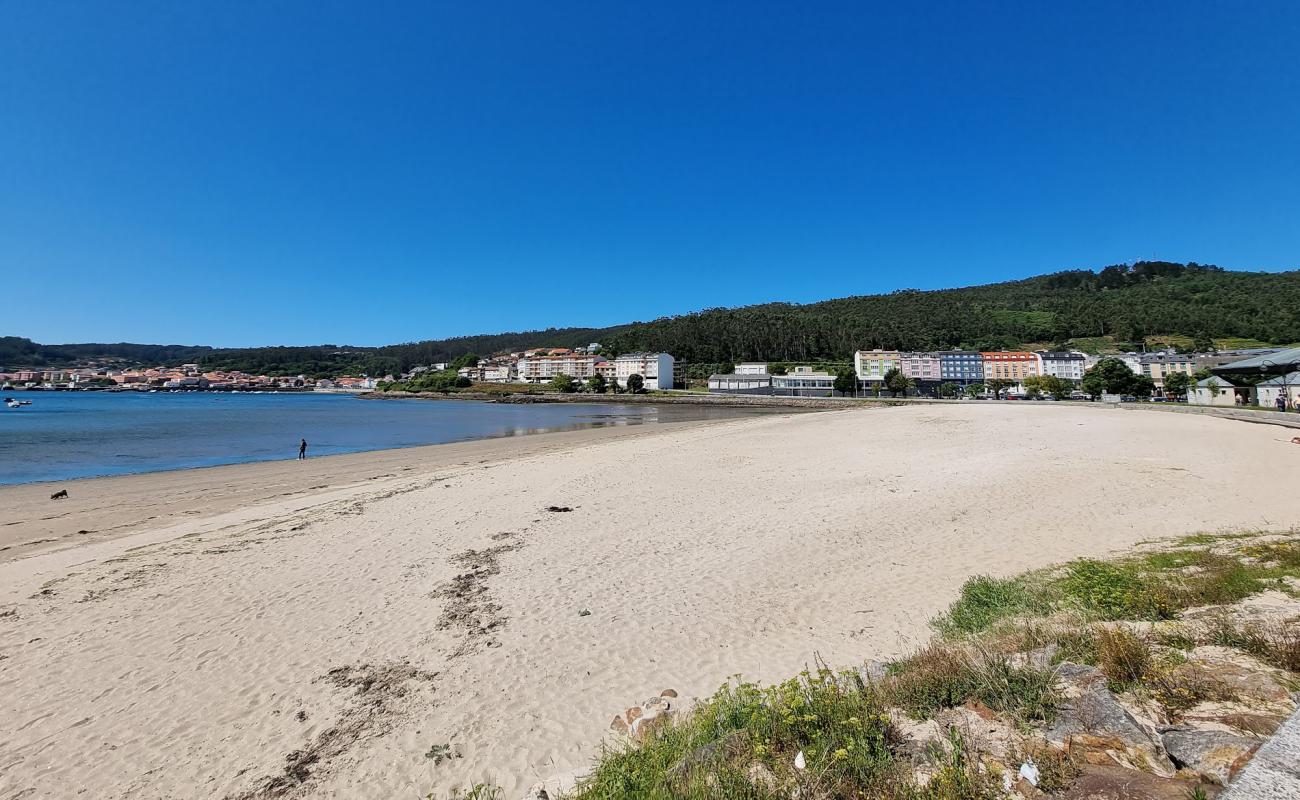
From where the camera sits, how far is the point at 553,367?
142m

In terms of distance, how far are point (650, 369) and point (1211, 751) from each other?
116660mm

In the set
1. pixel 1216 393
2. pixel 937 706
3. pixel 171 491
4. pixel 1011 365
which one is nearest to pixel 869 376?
pixel 1011 365

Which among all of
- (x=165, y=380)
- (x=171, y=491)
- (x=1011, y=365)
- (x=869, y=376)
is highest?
(x=1011, y=365)

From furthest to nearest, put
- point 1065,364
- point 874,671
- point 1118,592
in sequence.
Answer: point 1065,364, point 1118,592, point 874,671

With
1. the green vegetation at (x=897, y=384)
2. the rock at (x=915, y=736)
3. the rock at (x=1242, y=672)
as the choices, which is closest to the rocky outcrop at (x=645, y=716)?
the rock at (x=915, y=736)

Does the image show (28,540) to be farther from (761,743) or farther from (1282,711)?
(1282,711)

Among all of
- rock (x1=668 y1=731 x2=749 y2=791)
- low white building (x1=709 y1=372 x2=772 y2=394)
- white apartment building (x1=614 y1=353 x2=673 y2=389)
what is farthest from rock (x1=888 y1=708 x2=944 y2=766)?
white apartment building (x1=614 y1=353 x2=673 y2=389)

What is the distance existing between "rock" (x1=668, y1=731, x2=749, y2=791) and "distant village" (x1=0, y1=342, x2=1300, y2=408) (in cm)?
4153

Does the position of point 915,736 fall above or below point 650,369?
below

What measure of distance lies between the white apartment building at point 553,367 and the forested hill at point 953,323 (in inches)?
669

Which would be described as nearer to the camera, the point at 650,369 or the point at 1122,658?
the point at 1122,658

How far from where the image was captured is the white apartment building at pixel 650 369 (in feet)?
386

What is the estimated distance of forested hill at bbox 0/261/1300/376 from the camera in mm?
100938

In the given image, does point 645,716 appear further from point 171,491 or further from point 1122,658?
point 171,491
